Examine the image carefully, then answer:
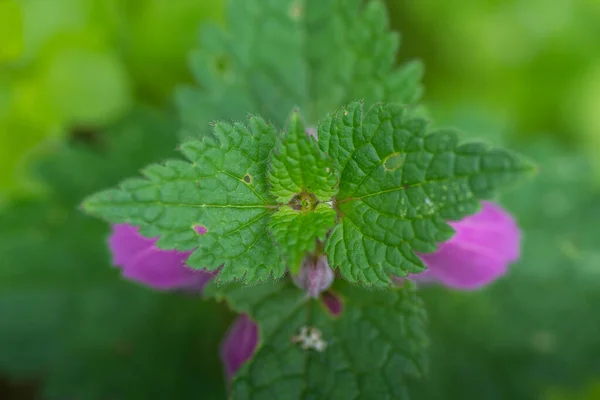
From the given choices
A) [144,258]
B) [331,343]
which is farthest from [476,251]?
[144,258]

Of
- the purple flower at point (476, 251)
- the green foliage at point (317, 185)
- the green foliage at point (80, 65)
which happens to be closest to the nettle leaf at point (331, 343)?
the purple flower at point (476, 251)

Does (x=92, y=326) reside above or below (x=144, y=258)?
above

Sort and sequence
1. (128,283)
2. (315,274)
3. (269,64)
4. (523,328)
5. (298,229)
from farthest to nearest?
(128,283)
(523,328)
(269,64)
(315,274)
(298,229)

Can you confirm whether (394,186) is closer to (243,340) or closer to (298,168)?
(298,168)

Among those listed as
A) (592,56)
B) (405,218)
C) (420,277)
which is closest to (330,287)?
(420,277)

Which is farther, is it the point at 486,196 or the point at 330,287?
the point at 330,287

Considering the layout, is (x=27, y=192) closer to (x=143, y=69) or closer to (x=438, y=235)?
(x=143, y=69)
